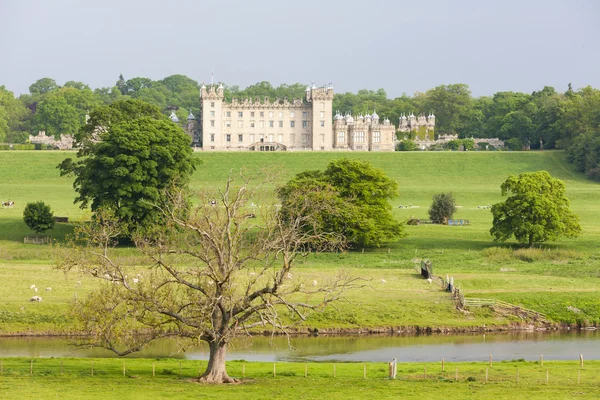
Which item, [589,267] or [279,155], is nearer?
[589,267]

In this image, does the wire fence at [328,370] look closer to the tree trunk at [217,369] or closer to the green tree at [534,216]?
the tree trunk at [217,369]

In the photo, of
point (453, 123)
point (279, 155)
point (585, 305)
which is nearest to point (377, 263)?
point (585, 305)

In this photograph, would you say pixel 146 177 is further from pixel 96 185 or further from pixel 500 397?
pixel 500 397

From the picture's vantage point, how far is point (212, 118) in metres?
158

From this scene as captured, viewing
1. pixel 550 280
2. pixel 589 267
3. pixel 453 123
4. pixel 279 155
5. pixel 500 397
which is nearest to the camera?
pixel 500 397

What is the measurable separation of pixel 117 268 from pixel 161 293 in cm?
203

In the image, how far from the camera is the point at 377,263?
65.1 meters

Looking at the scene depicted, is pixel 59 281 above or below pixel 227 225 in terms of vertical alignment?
below

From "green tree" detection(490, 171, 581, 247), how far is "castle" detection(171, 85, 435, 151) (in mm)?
84874

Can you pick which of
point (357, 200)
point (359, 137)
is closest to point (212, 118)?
point (359, 137)

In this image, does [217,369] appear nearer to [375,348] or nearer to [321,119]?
[375,348]

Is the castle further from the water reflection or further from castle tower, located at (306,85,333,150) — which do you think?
the water reflection

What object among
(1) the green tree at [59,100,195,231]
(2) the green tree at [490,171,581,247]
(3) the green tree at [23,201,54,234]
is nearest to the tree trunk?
(1) the green tree at [59,100,195,231]

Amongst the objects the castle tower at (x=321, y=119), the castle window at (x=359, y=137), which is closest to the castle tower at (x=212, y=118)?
the castle tower at (x=321, y=119)
